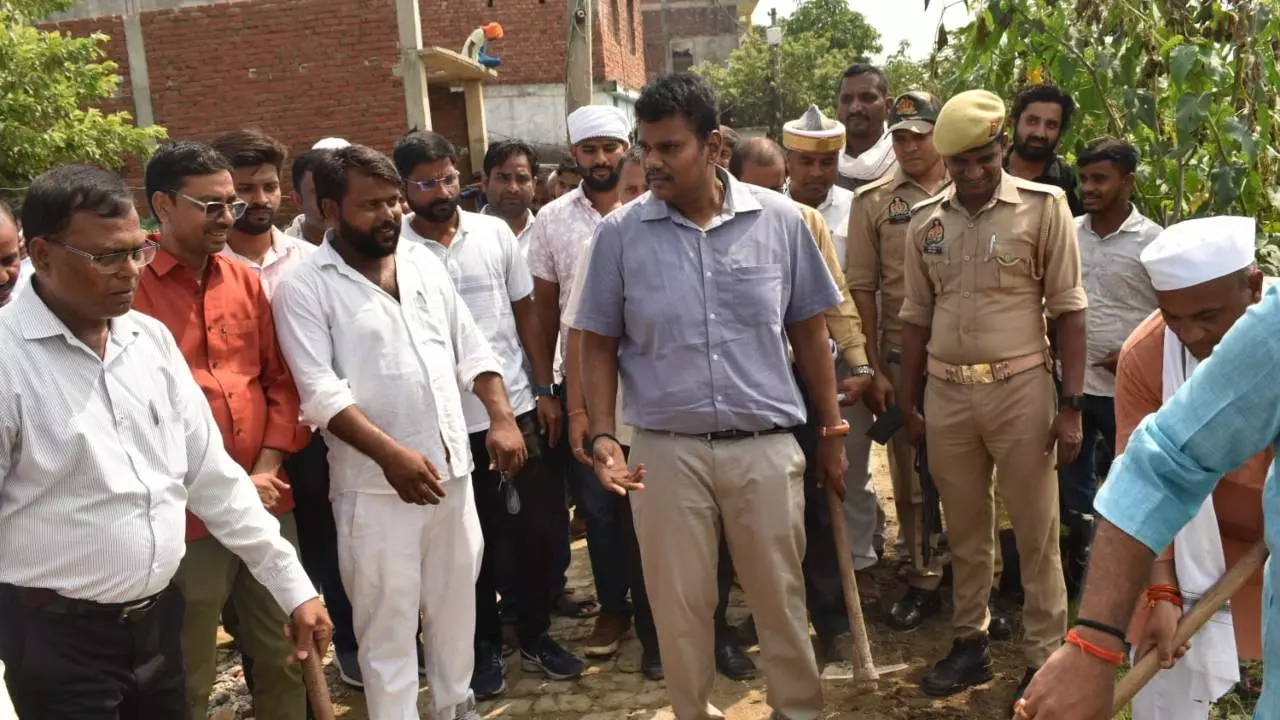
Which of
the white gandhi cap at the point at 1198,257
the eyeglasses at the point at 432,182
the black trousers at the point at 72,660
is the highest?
the eyeglasses at the point at 432,182

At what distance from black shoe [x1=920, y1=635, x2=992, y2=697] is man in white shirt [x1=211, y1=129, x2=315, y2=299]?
109 inches

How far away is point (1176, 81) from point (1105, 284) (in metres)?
0.86

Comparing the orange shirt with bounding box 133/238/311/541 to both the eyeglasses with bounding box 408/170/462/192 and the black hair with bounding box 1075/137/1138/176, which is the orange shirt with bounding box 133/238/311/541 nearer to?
the eyeglasses with bounding box 408/170/462/192

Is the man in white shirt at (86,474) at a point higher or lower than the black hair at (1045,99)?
lower

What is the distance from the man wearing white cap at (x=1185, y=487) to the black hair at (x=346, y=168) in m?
2.28

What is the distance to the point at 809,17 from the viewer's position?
30906mm

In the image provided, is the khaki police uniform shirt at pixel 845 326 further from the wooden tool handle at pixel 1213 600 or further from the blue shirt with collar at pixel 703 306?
the wooden tool handle at pixel 1213 600

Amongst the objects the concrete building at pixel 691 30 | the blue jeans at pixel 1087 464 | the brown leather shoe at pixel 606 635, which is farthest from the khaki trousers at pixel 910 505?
the concrete building at pixel 691 30

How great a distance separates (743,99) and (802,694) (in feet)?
84.9

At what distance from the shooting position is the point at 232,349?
3385 millimetres

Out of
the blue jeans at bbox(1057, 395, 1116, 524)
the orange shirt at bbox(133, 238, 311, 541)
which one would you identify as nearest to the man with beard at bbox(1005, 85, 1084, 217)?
the blue jeans at bbox(1057, 395, 1116, 524)

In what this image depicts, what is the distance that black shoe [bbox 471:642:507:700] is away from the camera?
4.33 meters

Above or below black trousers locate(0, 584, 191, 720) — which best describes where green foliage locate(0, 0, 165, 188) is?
above

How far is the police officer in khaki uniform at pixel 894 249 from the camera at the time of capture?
464 cm
